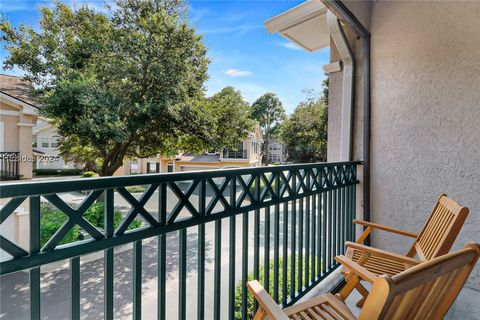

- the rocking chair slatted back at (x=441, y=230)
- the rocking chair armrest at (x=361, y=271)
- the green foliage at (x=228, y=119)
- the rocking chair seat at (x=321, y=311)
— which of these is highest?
the green foliage at (x=228, y=119)

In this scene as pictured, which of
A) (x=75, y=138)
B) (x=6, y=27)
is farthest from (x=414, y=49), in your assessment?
(x=6, y=27)

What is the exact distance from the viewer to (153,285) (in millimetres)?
4422

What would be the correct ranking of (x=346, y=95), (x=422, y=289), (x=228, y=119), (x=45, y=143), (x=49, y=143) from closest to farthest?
(x=422, y=289), (x=346, y=95), (x=45, y=143), (x=49, y=143), (x=228, y=119)

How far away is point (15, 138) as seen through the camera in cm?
571

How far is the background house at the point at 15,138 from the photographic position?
17.6ft

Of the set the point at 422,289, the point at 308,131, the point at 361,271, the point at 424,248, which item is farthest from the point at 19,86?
the point at 422,289

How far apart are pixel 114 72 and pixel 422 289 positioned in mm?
9512

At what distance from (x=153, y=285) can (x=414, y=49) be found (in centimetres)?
468

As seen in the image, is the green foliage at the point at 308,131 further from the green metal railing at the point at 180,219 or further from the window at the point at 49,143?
the window at the point at 49,143

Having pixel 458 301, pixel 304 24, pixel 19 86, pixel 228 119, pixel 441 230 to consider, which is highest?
pixel 19 86

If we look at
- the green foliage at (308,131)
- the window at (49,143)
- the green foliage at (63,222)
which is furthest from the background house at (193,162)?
the green foliage at (63,222)

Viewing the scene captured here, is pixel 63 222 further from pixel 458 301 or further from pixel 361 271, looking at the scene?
pixel 458 301

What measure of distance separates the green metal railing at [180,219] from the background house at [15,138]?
5663 millimetres

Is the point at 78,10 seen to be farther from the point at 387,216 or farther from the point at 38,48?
the point at 387,216
